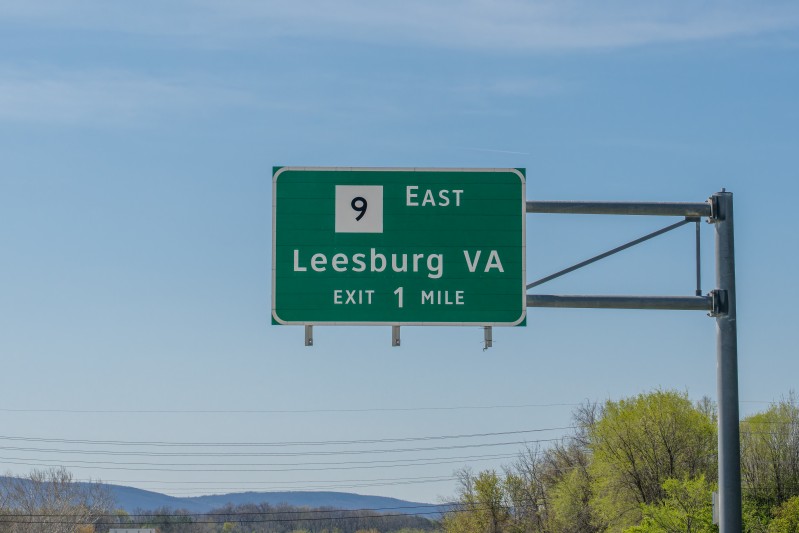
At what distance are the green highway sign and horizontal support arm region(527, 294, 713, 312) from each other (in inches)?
25.4

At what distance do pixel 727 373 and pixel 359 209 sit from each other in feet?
17.0

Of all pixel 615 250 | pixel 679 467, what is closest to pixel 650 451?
pixel 679 467

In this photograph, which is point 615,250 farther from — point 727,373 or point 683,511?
point 683,511

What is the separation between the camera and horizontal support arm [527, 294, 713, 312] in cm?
1664

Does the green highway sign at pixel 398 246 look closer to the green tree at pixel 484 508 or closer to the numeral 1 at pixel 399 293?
the numeral 1 at pixel 399 293

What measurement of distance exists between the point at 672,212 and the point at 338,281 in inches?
174

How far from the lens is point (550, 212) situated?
17.0 m

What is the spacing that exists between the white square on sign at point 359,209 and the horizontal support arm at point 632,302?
249 cm

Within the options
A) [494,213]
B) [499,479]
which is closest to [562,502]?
[499,479]

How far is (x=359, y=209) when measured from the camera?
1730cm

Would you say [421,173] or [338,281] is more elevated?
[421,173]

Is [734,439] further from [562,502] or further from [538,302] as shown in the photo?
[562,502]

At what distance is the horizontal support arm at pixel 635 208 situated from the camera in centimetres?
1661

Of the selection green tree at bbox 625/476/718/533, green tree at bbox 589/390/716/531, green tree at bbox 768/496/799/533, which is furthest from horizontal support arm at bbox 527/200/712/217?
green tree at bbox 589/390/716/531
